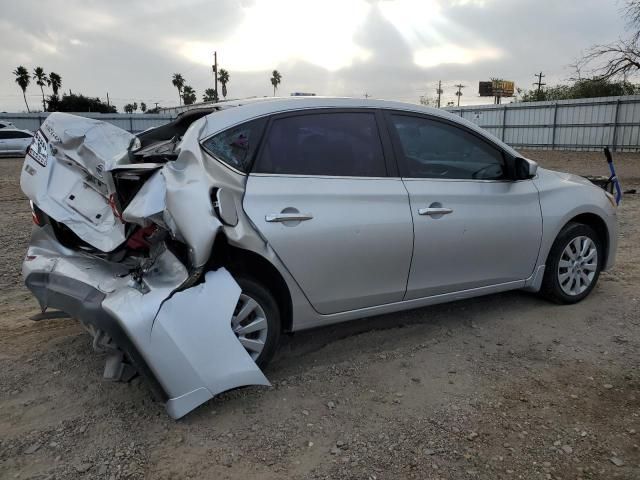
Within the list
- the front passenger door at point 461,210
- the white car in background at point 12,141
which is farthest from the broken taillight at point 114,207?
the white car in background at point 12,141

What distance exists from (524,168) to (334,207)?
68.6 inches

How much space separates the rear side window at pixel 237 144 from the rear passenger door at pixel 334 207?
0.07 meters

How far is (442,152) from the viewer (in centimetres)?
392

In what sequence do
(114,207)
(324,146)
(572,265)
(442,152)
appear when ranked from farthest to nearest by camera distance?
(572,265)
(442,152)
(324,146)
(114,207)

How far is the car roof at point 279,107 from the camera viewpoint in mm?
3217

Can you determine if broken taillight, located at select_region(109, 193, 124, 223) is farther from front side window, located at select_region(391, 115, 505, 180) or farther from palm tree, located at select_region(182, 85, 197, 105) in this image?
palm tree, located at select_region(182, 85, 197, 105)

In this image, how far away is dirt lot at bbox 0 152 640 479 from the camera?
8.39 ft

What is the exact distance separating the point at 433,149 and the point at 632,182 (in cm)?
1288

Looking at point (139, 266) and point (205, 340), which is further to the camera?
point (139, 266)

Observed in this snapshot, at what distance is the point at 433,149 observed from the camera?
3.87 metres

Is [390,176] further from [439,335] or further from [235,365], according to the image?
[235,365]

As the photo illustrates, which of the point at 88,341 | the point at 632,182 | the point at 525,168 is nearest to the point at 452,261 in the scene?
the point at 525,168

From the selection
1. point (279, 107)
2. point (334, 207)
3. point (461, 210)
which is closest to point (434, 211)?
point (461, 210)

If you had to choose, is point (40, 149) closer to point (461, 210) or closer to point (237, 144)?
point (237, 144)
